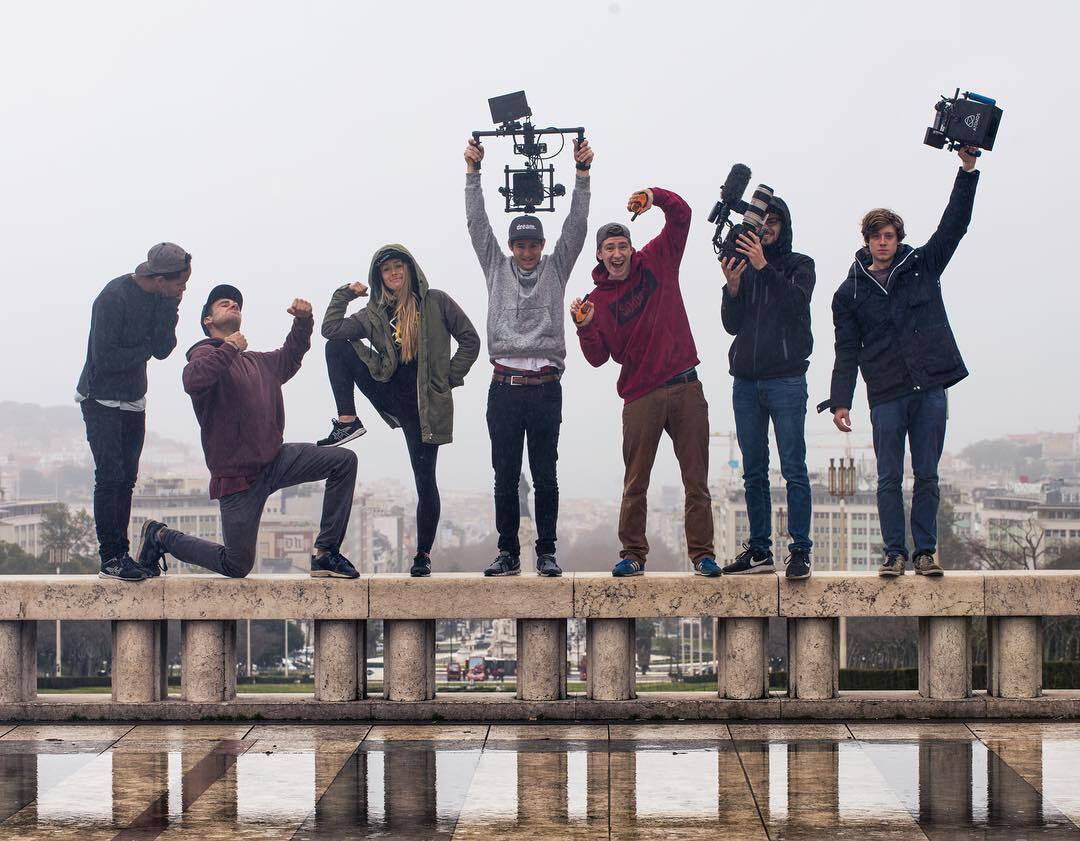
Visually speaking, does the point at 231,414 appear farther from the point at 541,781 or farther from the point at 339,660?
the point at 541,781

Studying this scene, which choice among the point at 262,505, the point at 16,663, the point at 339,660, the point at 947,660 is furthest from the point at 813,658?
the point at 16,663

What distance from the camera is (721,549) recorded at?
199m

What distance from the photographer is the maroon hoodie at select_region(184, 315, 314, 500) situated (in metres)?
11.0

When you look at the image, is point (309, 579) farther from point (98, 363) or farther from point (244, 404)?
point (98, 363)

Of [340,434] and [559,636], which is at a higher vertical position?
[340,434]

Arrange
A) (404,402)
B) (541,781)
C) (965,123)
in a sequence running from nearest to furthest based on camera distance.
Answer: (541,781) < (965,123) < (404,402)

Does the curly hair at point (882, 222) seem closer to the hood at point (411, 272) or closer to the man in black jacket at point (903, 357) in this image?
the man in black jacket at point (903, 357)

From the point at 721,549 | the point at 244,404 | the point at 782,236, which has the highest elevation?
the point at 782,236

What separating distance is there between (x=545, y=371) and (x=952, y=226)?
2.97 metres

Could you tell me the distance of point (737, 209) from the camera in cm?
1098

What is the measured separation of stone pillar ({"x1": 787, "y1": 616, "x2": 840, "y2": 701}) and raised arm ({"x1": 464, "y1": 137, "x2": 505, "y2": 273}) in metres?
3.33

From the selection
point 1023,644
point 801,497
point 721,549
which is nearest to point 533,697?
point 801,497

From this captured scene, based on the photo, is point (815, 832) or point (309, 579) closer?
point (815, 832)

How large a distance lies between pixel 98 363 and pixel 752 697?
5.11m
